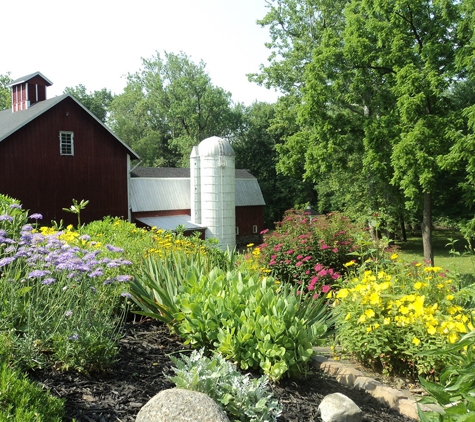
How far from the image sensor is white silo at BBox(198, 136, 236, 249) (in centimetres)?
2448

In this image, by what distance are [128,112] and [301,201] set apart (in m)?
20.4

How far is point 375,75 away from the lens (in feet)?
63.6

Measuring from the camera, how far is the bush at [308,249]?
8594mm

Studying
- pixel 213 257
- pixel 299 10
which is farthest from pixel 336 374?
pixel 299 10

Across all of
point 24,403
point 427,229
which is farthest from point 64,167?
point 24,403

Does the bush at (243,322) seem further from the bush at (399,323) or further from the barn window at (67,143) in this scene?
the barn window at (67,143)

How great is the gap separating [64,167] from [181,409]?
19911mm

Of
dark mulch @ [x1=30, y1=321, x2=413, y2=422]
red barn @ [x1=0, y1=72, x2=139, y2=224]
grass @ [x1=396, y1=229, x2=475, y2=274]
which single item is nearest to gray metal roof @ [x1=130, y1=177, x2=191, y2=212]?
red barn @ [x1=0, y1=72, x2=139, y2=224]

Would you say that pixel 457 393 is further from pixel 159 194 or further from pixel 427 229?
pixel 159 194

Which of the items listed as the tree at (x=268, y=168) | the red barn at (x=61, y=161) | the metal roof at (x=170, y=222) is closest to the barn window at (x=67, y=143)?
the red barn at (x=61, y=161)

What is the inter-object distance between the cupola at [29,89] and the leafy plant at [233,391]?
23.7m

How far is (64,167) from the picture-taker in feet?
69.8

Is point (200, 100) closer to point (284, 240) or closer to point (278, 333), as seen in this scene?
point (284, 240)

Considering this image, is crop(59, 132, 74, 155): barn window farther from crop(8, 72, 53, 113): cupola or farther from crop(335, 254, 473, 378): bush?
crop(335, 254, 473, 378): bush
